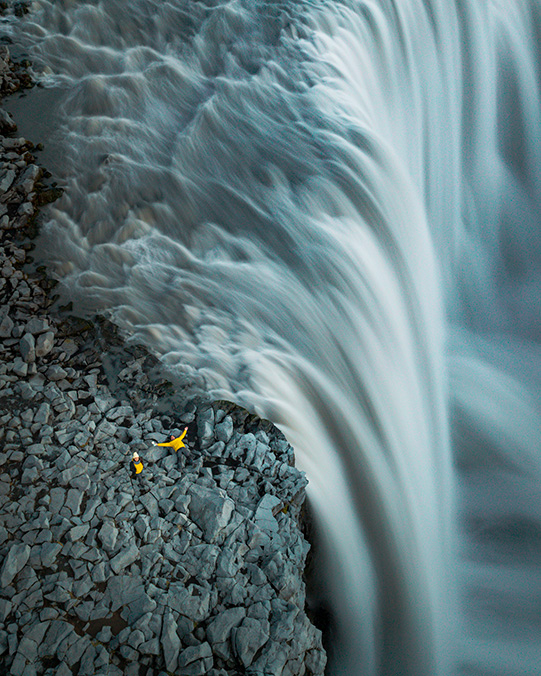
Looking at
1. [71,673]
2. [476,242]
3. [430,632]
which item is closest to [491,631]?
[430,632]

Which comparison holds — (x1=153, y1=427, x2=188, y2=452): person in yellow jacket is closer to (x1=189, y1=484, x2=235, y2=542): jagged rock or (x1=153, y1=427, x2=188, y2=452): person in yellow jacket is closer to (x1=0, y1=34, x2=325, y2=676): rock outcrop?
(x1=0, y1=34, x2=325, y2=676): rock outcrop

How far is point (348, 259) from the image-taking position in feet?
12.6

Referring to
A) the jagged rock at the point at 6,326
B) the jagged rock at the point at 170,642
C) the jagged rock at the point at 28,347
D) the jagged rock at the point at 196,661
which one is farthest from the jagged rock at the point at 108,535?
the jagged rock at the point at 6,326

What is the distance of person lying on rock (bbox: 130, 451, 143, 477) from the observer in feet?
8.64

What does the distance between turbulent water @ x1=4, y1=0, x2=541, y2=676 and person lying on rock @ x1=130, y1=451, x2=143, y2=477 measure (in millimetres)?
539

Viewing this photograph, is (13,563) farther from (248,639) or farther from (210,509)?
(248,639)

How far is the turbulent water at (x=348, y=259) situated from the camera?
124 inches

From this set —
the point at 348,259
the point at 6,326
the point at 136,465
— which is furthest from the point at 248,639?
the point at 348,259

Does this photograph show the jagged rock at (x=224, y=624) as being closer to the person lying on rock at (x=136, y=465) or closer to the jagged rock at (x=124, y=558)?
the jagged rock at (x=124, y=558)

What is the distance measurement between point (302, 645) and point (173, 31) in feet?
14.9

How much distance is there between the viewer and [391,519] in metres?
3.21

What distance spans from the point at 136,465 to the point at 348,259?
6.33ft

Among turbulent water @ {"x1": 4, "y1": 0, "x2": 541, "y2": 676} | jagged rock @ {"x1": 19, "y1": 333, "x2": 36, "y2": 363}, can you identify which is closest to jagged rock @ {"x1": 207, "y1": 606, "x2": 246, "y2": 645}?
turbulent water @ {"x1": 4, "y1": 0, "x2": 541, "y2": 676}

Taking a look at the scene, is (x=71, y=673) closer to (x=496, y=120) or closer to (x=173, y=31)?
(x=173, y=31)
